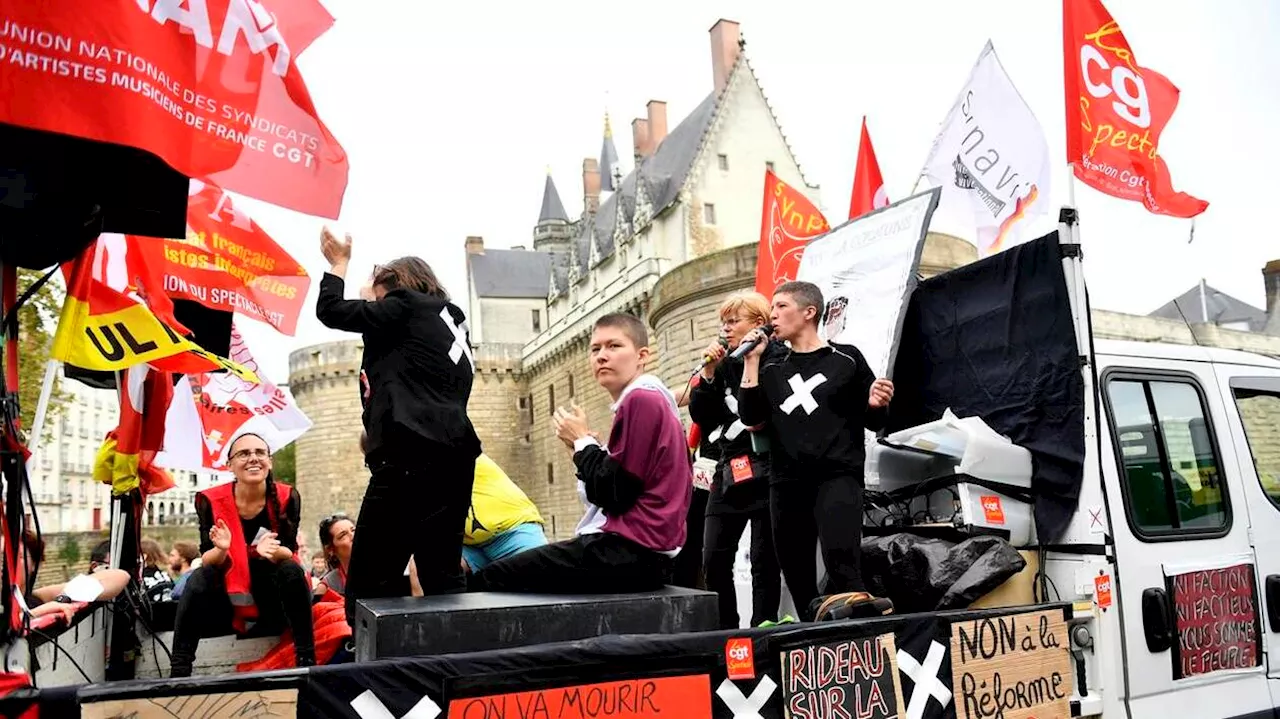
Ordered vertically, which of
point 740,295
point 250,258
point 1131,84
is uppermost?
point 1131,84

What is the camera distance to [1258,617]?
4.23 metres

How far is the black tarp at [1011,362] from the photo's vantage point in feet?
13.5

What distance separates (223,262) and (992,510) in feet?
14.3

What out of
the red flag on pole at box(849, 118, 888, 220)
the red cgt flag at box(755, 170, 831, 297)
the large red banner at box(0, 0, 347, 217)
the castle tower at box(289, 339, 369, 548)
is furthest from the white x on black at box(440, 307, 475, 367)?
the castle tower at box(289, 339, 369, 548)

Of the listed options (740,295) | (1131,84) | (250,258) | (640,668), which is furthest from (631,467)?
(1131,84)

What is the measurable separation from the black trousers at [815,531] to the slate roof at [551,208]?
274 ft

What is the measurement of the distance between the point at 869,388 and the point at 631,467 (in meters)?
1.19

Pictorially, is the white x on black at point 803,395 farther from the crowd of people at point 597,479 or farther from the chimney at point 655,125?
the chimney at point 655,125

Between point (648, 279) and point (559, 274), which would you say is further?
point (559, 274)

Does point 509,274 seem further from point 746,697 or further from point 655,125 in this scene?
point 746,697

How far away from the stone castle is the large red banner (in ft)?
88.9

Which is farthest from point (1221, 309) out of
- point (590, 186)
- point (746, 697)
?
point (746, 697)

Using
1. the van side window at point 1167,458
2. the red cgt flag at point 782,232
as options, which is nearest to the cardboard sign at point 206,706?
the van side window at point 1167,458

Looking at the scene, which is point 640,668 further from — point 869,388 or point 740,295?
point 740,295
